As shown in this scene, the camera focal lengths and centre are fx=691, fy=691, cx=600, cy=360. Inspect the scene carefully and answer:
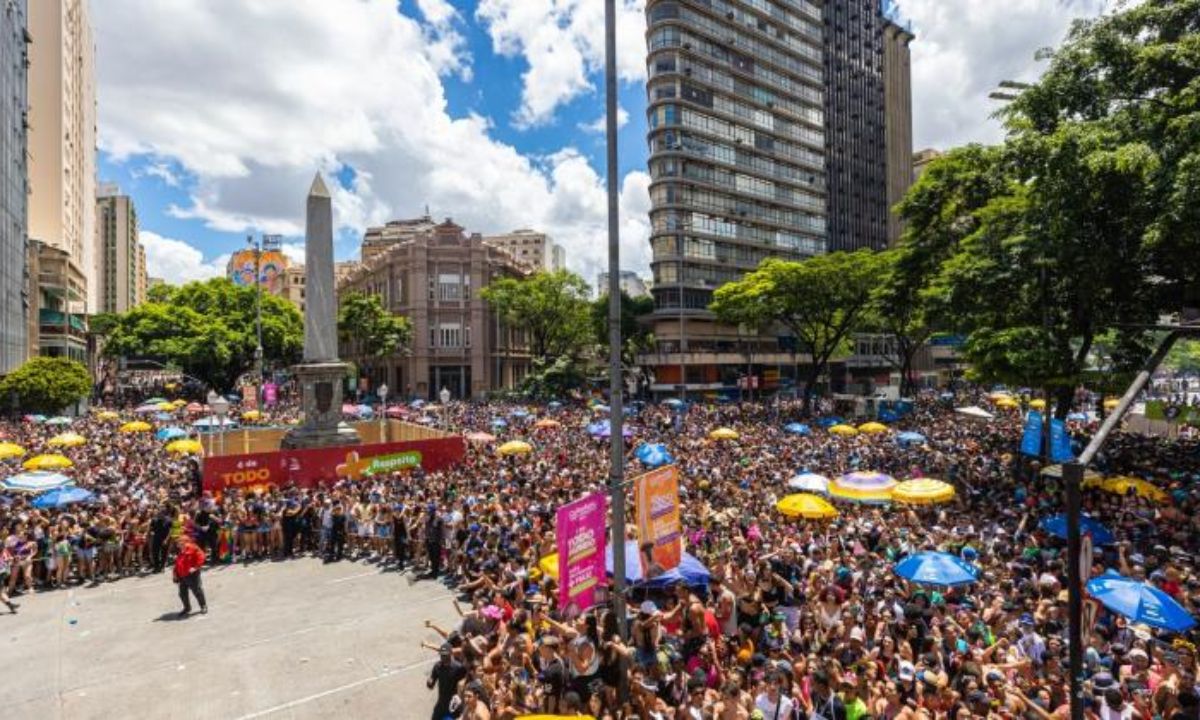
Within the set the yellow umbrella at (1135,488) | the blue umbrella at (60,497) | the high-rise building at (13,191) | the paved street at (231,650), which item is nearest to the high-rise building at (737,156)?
the yellow umbrella at (1135,488)

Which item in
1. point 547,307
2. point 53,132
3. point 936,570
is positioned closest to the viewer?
point 936,570

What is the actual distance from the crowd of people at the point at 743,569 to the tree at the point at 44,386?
18485 mm

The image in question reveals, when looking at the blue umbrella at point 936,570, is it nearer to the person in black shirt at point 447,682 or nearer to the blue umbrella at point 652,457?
the person in black shirt at point 447,682

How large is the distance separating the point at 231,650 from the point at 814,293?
39.2 meters

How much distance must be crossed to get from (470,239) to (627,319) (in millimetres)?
17139

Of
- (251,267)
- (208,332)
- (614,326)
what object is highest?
(251,267)

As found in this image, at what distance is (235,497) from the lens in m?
19.1

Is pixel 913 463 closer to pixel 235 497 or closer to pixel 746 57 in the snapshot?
pixel 235 497

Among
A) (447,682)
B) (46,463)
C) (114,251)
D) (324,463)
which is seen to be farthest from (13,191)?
(114,251)

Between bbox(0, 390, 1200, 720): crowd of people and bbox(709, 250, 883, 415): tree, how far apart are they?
18261 millimetres

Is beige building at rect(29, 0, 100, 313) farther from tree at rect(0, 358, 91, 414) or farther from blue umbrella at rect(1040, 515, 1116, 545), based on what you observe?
blue umbrella at rect(1040, 515, 1116, 545)

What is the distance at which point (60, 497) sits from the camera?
16672 millimetres

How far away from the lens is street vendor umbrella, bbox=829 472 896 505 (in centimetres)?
1517

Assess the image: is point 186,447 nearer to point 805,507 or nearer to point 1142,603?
point 805,507
